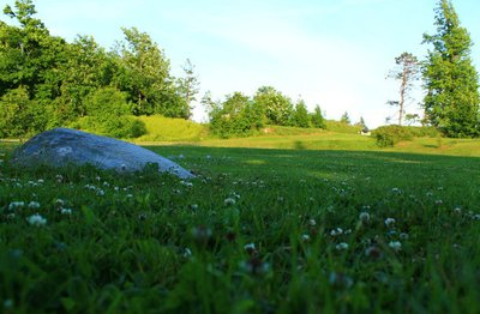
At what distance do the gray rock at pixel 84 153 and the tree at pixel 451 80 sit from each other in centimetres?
4985

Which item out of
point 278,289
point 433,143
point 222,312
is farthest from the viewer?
point 433,143

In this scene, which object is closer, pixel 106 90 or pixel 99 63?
pixel 106 90

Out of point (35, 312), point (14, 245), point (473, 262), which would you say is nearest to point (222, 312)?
point (35, 312)

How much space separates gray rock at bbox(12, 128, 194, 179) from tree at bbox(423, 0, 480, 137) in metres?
49.9

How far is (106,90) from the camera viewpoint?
48750 millimetres

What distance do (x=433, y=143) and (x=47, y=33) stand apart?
47972 millimetres

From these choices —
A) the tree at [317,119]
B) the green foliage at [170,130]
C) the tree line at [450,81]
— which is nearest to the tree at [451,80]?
the tree line at [450,81]

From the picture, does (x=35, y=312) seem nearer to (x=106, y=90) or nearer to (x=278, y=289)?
(x=278, y=289)

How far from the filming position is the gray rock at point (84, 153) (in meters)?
7.07

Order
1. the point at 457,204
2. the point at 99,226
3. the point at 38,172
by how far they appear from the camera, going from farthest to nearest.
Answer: the point at 38,172 < the point at 457,204 < the point at 99,226

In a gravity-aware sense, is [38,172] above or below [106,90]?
below

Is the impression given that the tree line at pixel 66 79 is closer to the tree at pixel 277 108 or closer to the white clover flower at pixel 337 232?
the tree at pixel 277 108

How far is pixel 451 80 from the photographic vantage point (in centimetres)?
5288

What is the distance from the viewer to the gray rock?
279 inches
